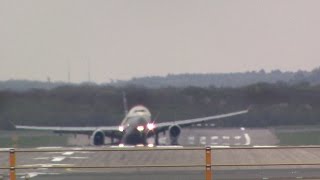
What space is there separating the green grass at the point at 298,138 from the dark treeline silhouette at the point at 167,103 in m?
3.48

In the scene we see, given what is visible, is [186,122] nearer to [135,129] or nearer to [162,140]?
[162,140]

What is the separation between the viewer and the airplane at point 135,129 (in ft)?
189

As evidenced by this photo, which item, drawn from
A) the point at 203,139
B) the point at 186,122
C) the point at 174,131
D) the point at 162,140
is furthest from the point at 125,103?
the point at 203,139

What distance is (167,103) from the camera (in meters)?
60.0

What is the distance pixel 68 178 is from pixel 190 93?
A: 33.0m

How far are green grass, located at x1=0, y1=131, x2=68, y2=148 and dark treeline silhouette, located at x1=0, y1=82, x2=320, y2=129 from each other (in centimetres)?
94

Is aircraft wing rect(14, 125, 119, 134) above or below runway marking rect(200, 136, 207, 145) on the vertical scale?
above

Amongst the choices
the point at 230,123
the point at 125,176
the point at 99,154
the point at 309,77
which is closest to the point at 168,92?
the point at 230,123

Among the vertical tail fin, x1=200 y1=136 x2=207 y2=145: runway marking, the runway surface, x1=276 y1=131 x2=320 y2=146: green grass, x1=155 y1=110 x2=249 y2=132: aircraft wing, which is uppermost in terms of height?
the vertical tail fin

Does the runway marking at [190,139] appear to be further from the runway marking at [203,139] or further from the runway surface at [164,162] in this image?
the runway surface at [164,162]

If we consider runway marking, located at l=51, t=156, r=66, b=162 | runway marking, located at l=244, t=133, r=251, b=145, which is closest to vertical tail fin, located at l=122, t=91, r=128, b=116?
runway marking, located at l=244, t=133, r=251, b=145

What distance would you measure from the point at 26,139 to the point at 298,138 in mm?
16421

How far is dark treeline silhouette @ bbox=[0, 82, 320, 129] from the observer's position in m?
54.6

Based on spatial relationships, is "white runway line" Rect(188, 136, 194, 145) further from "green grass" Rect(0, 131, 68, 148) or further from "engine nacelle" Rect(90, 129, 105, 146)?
"green grass" Rect(0, 131, 68, 148)
